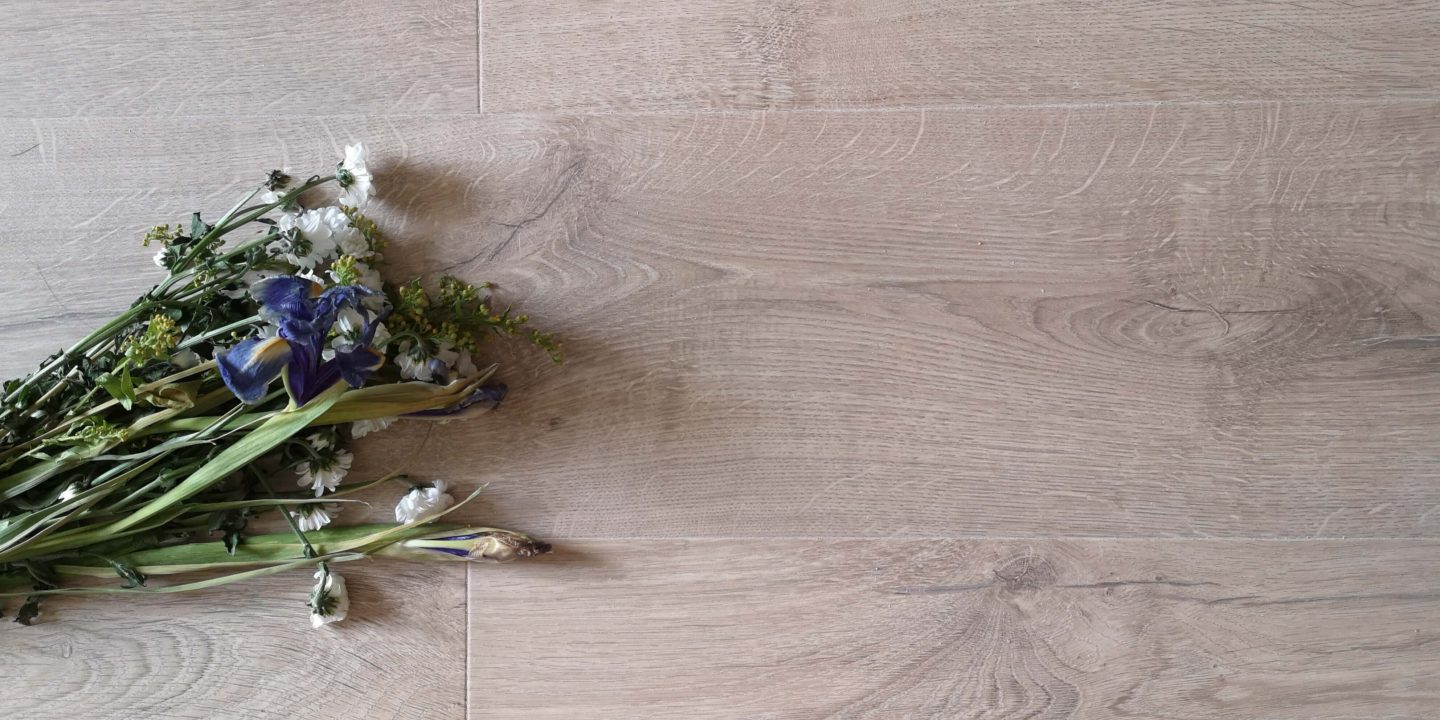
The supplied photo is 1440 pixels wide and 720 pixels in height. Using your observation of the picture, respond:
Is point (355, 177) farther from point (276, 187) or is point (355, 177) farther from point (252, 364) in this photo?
point (252, 364)

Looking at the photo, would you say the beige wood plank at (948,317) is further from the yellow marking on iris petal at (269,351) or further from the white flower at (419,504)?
the yellow marking on iris petal at (269,351)

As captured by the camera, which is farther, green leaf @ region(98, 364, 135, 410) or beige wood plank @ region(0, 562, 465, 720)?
beige wood plank @ region(0, 562, 465, 720)

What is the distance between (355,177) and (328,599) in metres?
0.35

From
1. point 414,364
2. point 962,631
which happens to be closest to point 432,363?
point 414,364

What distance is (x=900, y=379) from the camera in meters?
0.84

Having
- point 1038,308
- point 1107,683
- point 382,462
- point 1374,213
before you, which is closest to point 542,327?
point 382,462

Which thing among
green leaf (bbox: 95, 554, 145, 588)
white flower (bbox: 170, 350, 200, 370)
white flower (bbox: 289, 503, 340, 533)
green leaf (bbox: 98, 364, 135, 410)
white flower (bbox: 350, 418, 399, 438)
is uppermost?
white flower (bbox: 170, 350, 200, 370)

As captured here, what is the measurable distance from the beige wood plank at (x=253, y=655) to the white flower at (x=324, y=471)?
0.25 ft

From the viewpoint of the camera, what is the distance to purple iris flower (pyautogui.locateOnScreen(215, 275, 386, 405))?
69 cm

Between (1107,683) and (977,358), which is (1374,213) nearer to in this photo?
(977,358)

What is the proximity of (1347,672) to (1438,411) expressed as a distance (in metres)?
0.24

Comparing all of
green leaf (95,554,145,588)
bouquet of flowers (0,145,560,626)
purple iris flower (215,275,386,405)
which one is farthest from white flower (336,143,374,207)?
green leaf (95,554,145,588)

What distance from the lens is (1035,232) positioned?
845mm

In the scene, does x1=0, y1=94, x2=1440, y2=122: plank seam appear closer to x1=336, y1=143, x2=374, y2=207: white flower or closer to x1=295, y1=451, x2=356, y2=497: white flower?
x1=336, y1=143, x2=374, y2=207: white flower
